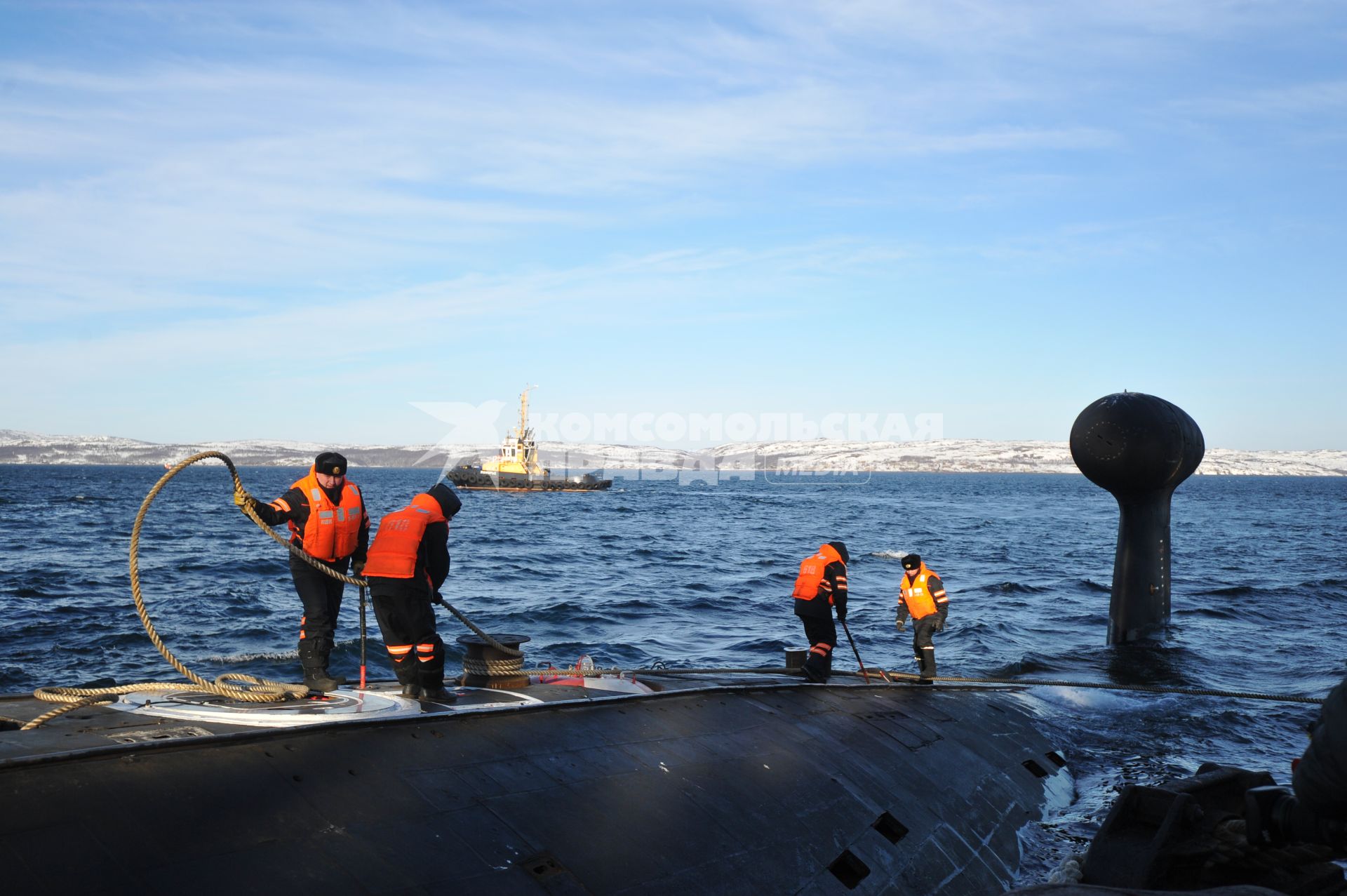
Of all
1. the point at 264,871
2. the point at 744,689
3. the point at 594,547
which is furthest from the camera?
the point at 594,547

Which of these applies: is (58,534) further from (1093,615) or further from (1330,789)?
(1330,789)

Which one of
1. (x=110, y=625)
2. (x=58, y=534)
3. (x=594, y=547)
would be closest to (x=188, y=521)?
(x=58, y=534)

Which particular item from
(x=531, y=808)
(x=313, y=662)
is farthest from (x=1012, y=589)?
(x=531, y=808)

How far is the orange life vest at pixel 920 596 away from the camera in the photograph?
13570 mm

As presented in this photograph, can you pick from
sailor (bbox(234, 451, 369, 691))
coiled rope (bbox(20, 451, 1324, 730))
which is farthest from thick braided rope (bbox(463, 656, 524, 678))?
sailor (bbox(234, 451, 369, 691))

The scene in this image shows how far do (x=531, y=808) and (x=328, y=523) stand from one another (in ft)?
11.2

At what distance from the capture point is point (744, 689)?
10.0 meters

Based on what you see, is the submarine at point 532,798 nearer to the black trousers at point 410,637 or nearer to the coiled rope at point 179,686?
the coiled rope at point 179,686

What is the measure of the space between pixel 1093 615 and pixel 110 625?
22.2 m

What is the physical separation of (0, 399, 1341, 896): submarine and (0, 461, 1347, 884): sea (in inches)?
48.0

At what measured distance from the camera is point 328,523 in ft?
27.7

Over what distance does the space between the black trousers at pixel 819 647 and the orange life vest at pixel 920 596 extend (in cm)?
251

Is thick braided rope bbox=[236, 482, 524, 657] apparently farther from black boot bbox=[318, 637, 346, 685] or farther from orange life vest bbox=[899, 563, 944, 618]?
orange life vest bbox=[899, 563, 944, 618]

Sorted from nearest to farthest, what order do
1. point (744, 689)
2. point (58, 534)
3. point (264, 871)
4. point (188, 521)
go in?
point (264, 871) → point (744, 689) → point (58, 534) → point (188, 521)
